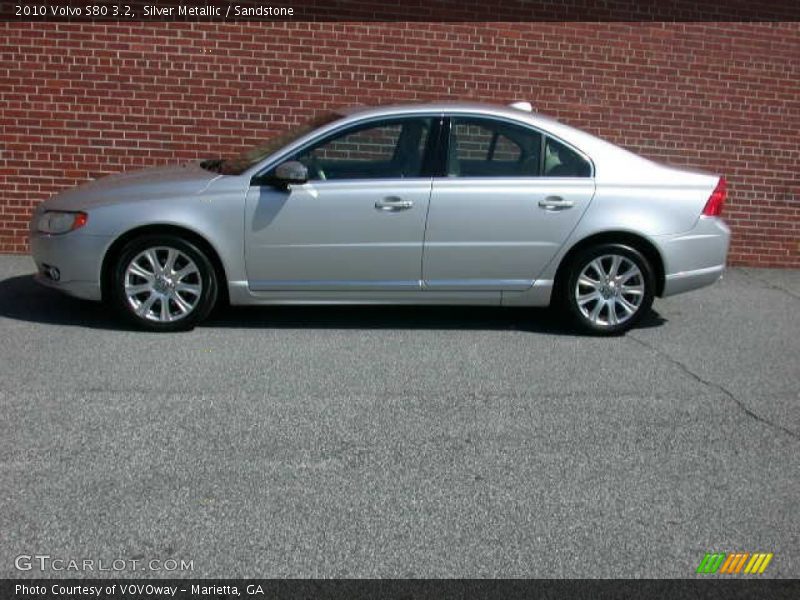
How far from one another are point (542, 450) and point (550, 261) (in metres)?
2.55

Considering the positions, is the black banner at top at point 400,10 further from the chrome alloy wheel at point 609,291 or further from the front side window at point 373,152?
the chrome alloy wheel at point 609,291

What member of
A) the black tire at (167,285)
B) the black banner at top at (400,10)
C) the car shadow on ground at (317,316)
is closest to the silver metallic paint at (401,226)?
the black tire at (167,285)

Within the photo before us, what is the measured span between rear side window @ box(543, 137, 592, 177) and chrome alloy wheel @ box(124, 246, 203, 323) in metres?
2.59

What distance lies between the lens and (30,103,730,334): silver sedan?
23.6ft

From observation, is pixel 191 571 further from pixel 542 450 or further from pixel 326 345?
pixel 326 345

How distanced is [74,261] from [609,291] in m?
3.76

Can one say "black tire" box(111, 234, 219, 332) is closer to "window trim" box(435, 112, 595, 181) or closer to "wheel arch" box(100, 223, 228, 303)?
"wheel arch" box(100, 223, 228, 303)

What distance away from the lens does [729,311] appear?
8719 millimetres

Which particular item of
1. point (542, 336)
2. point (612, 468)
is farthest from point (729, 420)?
point (542, 336)

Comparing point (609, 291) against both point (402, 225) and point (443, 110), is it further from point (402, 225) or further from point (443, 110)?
point (443, 110)

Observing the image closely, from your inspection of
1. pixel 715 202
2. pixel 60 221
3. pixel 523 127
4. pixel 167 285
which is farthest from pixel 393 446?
pixel 715 202

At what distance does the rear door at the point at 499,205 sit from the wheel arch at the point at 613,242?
0.15m

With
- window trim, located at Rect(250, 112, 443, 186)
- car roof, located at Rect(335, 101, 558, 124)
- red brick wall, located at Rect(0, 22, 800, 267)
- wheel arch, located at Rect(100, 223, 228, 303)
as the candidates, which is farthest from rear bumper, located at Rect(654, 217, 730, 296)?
wheel arch, located at Rect(100, 223, 228, 303)

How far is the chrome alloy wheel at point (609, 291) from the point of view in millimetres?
7578
